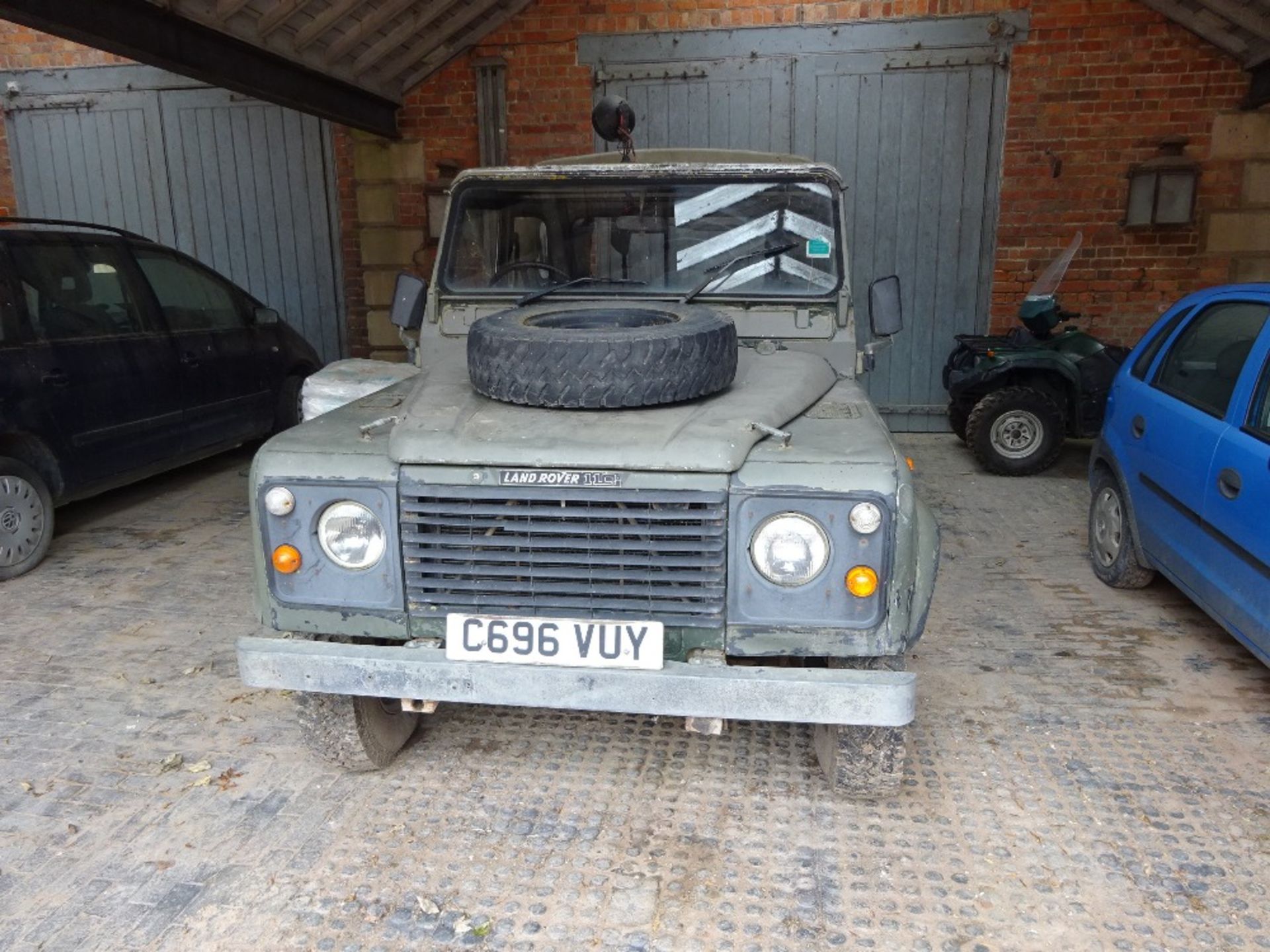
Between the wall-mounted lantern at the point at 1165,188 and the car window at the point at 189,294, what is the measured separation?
7.40 meters

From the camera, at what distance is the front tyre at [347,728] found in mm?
2992

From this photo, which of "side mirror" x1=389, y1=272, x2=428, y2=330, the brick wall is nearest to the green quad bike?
the brick wall

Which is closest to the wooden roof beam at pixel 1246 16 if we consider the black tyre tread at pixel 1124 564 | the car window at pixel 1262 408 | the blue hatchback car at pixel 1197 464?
the blue hatchback car at pixel 1197 464

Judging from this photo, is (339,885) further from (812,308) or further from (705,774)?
(812,308)

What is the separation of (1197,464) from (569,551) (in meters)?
2.82

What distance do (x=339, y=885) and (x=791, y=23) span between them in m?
7.74

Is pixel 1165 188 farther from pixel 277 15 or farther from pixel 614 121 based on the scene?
pixel 277 15

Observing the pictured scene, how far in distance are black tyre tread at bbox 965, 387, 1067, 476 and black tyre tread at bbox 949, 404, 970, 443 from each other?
0.40 metres

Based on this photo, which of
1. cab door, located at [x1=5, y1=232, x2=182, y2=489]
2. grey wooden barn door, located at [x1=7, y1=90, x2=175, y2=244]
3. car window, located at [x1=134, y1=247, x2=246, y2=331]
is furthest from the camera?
grey wooden barn door, located at [x1=7, y1=90, x2=175, y2=244]

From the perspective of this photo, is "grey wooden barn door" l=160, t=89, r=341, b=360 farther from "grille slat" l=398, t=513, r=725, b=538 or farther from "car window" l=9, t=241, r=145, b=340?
"grille slat" l=398, t=513, r=725, b=538

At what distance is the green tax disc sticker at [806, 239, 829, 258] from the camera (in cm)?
379

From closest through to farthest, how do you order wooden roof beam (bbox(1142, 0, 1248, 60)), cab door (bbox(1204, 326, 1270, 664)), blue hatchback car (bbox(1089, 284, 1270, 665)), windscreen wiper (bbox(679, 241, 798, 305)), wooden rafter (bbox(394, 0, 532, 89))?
cab door (bbox(1204, 326, 1270, 664))
blue hatchback car (bbox(1089, 284, 1270, 665))
windscreen wiper (bbox(679, 241, 798, 305))
wooden roof beam (bbox(1142, 0, 1248, 60))
wooden rafter (bbox(394, 0, 532, 89))

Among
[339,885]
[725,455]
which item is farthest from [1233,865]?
[339,885]

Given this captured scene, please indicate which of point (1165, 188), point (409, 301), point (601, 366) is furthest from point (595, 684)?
point (1165, 188)
